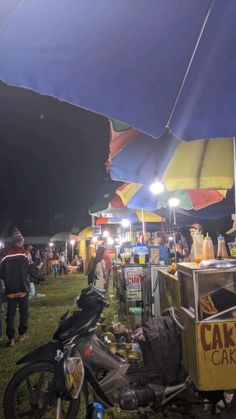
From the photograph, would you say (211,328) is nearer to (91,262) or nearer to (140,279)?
(140,279)

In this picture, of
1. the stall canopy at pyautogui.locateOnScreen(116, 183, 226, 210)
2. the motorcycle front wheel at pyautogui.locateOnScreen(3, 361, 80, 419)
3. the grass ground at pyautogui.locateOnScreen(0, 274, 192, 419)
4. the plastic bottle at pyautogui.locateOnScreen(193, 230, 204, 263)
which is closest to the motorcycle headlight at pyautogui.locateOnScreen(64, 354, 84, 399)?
the motorcycle front wheel at pyautogui.locateOnScreen(3, 361, 80, 419)

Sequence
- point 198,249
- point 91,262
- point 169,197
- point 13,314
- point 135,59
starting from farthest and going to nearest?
point 91,262, point 169,197, point 13,314, point 198,249, point 135,59

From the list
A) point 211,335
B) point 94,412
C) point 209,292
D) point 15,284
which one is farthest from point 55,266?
point 211,335

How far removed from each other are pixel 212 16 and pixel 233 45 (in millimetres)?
290

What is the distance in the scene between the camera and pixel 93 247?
19.2 meters

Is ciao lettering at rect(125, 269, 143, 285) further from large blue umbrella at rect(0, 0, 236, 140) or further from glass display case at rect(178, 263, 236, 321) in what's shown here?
large blue umbrella at rect(0, 0, 236, 140)

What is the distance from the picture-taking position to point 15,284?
7637mm

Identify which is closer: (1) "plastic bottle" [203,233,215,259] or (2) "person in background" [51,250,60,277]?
(1) "plastic bottle" [203,233,215,259]

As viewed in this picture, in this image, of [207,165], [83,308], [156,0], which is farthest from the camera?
[207,165]

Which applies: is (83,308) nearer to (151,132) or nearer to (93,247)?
(151,132)

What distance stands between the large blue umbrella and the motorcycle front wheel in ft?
9.14

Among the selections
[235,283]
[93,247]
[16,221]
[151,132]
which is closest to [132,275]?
[235,283]

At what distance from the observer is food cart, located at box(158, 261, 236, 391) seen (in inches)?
129

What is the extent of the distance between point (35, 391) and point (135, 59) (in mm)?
3576
